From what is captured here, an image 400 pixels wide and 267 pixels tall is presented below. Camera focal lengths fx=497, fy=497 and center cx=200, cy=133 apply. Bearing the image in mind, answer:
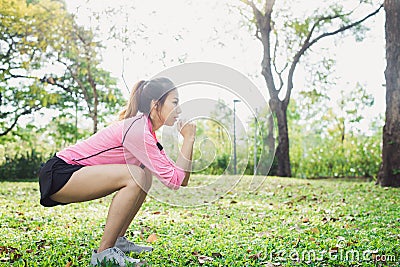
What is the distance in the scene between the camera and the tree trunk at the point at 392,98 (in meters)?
6.51

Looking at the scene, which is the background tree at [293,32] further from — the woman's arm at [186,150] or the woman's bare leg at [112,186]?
the woman's bare leg at [112,186]

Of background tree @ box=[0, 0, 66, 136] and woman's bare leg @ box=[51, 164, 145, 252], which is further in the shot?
background tree @ box=[0, 0, 66, 136]

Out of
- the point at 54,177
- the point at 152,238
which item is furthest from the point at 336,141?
the point at 54,177

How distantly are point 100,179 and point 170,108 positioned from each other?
0.47 metres

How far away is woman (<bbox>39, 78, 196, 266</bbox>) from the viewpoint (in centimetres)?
223

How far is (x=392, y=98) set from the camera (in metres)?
6.55

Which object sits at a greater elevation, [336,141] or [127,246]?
[336,141]

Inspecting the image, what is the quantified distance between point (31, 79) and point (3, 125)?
1513 mm

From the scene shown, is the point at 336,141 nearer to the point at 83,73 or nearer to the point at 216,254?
the point at 83,73

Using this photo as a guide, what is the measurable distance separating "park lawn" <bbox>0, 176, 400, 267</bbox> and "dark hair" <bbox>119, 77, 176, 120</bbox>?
2.45 feet

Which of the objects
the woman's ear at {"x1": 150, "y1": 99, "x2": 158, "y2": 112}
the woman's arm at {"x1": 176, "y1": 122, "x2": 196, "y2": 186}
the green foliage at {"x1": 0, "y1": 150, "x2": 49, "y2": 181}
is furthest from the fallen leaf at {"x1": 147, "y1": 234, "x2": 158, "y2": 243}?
the green foliage at {"x1": 0, "y1": 150, "x2": 49, "y2": 181}

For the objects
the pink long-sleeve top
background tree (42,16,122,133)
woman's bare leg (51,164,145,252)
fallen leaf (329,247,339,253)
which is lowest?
fallen leaf (329,247,339,253)

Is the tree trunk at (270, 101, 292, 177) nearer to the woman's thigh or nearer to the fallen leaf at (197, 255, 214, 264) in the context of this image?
the fallen leaf at (197, 255, 214, 264)

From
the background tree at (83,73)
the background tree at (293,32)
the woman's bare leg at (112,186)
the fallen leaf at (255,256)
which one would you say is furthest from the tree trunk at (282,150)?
the woman's bare leg at (112,186)
